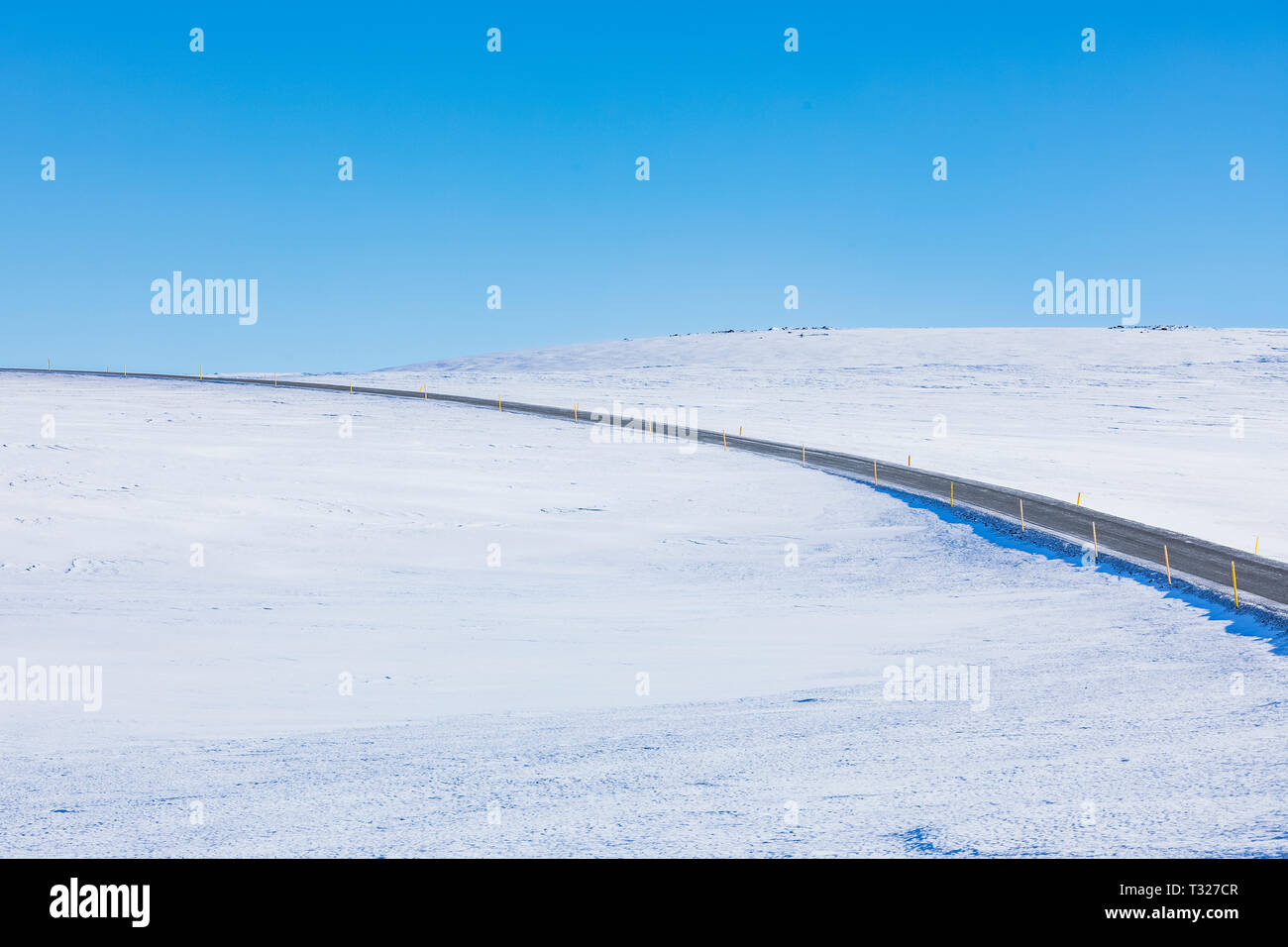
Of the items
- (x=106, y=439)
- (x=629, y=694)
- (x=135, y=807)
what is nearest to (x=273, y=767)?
(x=135, y=807)

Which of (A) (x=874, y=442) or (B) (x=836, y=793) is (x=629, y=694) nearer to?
(B) (x=836, y=793)

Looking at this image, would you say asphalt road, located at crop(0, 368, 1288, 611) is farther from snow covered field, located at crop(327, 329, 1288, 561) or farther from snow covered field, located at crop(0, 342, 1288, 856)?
snow covered field, located at crop(327, 329, 1288, 561)

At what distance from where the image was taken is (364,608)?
18.9m

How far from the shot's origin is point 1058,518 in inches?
1135

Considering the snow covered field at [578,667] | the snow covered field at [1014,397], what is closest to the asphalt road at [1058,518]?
the snow covered field at [578,667]

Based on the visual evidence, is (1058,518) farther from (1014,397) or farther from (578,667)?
(1014,397)

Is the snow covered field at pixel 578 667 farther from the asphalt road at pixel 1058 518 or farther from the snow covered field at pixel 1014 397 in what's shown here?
the snow covered field at pixel 1014 397

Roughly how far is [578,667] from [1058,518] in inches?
782

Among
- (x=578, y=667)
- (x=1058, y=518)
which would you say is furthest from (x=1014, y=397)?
(x=578, y=667)

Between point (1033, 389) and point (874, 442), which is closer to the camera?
point (874, 442)

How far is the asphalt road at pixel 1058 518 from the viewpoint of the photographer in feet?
66.3

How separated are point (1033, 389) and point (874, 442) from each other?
2834cm

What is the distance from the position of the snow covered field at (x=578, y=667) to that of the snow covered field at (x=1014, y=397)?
214 cm

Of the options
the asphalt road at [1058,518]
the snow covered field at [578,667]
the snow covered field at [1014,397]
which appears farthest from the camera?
the snow covered field at [1014,397]
